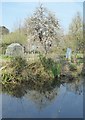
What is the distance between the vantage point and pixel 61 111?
6355 millimetres

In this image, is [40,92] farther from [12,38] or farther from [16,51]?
[12,38]

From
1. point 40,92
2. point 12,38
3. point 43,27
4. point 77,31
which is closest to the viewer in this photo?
point 40,92

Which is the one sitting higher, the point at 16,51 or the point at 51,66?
the point at 16,51

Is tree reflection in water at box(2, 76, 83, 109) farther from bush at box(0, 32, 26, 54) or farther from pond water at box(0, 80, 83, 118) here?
bush at box(0, 32, 26, 54)

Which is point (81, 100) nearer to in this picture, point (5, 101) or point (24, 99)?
point (24, 99)

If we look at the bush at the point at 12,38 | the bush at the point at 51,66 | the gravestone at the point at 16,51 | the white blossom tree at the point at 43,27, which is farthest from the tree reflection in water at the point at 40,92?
the bush at the point at 12,38

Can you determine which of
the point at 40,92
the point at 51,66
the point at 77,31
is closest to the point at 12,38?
the point at 77,31

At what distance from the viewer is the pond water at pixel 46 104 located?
611cm

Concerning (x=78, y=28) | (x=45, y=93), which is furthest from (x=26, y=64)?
(x=78, y=28)

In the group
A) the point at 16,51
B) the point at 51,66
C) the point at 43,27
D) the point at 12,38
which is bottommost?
the point at 51,66

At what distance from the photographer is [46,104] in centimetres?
706

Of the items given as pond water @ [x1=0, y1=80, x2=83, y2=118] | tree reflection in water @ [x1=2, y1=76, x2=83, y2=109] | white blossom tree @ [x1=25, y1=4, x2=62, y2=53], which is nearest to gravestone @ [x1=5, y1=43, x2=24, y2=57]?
white blossom tree @ [x1=25, y1=4, x2=62, y2=53]

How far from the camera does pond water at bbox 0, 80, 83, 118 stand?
6.11 m

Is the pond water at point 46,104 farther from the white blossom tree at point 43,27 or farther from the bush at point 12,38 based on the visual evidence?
the bush at point 12,38
